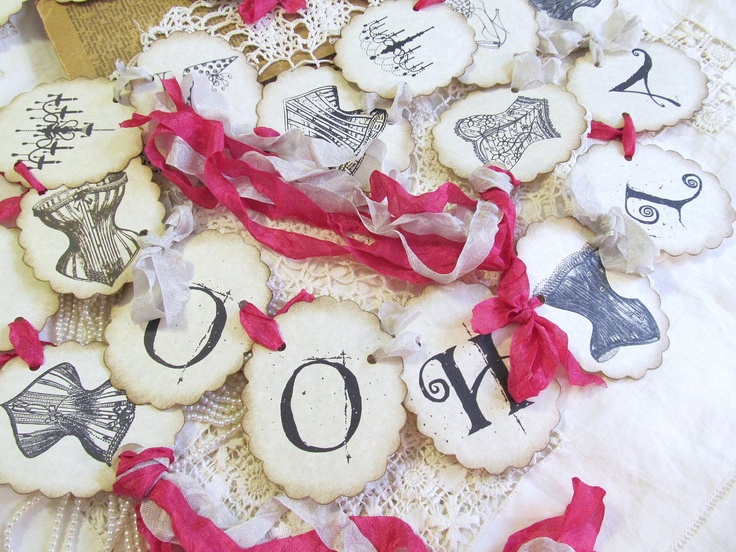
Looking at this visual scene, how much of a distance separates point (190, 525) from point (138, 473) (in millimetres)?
65

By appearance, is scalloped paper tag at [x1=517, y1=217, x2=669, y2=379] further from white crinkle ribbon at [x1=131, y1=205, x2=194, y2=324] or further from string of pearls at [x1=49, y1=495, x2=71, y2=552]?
string of pearls at [x1=49, y1=495, x2=71, y2=552]

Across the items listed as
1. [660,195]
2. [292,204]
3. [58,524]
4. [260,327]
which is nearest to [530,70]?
[660,195]

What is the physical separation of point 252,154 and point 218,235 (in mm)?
96

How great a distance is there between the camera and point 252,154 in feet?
2.27

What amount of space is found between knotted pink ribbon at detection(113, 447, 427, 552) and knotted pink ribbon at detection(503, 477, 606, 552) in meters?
0.09

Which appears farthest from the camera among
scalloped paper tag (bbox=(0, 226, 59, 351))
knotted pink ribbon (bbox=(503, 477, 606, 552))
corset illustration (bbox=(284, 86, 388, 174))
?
corset illustration (bbox=(284, 86, 388, 174))

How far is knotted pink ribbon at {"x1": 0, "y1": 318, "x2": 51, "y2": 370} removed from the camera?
629 millimetres

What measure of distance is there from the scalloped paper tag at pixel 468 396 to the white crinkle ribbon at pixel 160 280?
0.78 ft

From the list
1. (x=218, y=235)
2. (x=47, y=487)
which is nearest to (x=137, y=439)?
(x=47, y=487)

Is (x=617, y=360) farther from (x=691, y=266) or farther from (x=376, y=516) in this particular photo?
(x=376, y=516)

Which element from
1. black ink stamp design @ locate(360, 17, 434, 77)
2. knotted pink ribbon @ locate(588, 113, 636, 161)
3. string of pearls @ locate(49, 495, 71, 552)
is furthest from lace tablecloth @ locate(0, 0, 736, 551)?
black ink stamp design @ locate(360, 17, 434, 77)

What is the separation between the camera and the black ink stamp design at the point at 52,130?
0.74 m

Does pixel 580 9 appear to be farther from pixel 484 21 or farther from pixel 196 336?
pixel 196 336

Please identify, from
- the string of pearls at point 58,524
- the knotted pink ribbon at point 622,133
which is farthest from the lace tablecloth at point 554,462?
the knotted pink ribbon at point 622,133
